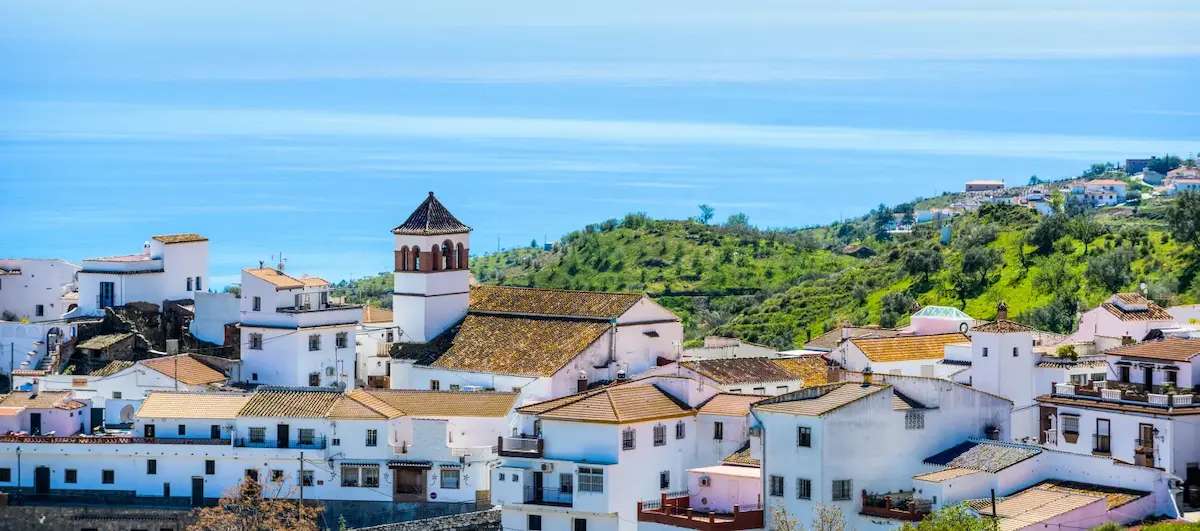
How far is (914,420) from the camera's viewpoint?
161 ft

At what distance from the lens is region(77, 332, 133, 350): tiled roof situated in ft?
225

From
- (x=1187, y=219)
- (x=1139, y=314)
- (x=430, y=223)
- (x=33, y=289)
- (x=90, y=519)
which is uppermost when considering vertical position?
(x=1187, y=219)

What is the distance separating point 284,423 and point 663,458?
447 inches

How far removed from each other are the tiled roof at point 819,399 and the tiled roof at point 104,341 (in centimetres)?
2724

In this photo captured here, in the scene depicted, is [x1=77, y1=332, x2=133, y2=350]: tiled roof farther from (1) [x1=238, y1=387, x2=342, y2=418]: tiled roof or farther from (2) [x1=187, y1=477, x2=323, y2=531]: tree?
(2) [x1=187, y1=477, x2=323, y2=531]: tree

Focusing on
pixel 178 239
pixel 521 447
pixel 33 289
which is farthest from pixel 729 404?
pixel 33 289

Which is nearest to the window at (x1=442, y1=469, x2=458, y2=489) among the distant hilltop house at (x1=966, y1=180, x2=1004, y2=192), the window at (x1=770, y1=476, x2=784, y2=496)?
the window at (x1=770, y1=476, x2=784, y2=496)

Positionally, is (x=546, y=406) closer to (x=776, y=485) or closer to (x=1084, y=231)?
(x=776, y=485)

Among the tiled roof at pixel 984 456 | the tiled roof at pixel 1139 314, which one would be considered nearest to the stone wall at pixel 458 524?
the tiled roof at pixel 984 456

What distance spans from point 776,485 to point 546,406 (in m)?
8.60

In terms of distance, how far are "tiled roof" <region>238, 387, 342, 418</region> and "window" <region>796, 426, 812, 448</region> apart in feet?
51.9

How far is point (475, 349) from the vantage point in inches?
2576

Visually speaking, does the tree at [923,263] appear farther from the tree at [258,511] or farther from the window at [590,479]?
the window at [590,479]

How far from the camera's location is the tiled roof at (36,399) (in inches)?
2416
